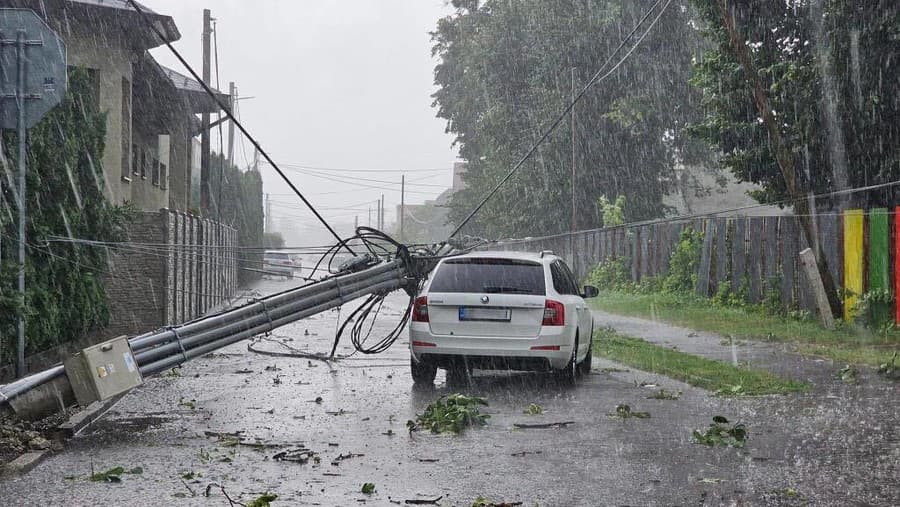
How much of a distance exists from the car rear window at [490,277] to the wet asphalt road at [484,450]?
1.06 metres

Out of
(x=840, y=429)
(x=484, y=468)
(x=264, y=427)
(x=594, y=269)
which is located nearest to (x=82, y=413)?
(x=264, y=427)

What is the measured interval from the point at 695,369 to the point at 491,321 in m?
3.16

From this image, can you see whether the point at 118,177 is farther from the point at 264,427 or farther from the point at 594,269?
the point at 594,269

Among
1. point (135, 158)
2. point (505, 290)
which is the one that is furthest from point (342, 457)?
point (135, 158)

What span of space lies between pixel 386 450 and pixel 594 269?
32688 mm

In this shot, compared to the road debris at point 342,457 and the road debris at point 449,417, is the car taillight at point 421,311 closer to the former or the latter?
the road debris at point 449,417

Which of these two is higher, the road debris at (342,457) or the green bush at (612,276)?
the green bush at (612,276)

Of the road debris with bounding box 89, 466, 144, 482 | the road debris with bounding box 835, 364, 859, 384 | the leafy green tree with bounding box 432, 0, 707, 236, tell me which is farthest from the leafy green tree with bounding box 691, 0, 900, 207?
the leafy green tree with bounding box 432, 0, 707, 236

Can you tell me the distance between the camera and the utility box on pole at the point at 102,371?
359 inches

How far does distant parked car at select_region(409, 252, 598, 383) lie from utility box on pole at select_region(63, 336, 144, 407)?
3634mm

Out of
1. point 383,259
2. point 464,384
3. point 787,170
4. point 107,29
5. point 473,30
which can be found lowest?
point 464,384

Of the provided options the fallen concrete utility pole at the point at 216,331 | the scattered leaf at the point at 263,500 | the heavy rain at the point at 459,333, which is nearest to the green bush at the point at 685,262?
the heavy rain at the point at 459,333

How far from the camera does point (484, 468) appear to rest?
7.58 m

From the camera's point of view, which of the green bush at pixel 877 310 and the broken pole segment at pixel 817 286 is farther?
the broken pole segment at pixel 817 286
